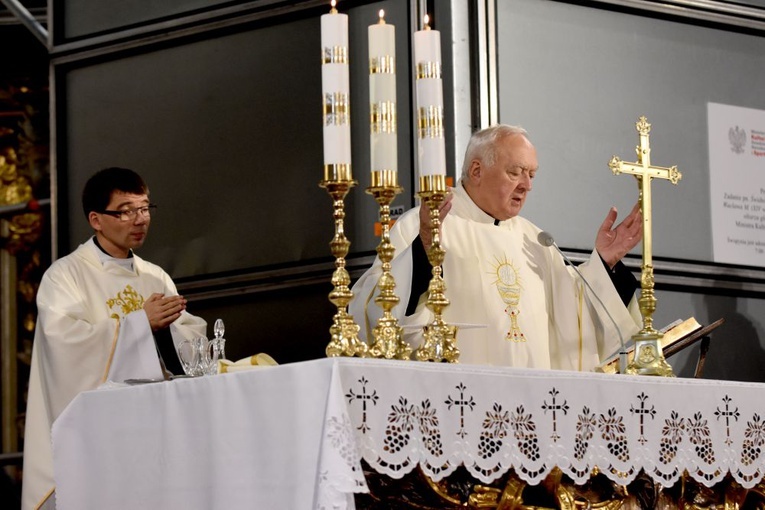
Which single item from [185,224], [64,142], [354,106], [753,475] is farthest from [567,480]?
[64,142]

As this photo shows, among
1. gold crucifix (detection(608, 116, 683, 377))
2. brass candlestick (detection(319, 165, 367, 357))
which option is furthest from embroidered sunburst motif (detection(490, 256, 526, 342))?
brass candlestick (detection(319, 165, 367, 357))

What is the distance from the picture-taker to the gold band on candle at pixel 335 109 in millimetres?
3836

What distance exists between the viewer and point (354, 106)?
662 centimetres

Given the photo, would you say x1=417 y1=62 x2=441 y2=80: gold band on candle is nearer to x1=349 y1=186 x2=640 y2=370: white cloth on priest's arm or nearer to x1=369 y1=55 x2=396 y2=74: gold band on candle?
x1=369 y1=55 x2=396 y2=74: gold band on candle

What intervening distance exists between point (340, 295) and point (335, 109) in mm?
521

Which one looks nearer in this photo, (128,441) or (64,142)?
(128,441)

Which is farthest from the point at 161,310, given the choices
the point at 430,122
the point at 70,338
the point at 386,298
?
the point at 430,122

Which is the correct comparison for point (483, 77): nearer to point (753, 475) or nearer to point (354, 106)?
point (354, 106)

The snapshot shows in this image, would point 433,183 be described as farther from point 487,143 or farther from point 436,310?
point 487,143

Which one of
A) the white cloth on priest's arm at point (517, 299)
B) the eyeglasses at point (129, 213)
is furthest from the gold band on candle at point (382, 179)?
the eyeglasses at point (129, 213)

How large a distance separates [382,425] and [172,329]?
2.77 metres

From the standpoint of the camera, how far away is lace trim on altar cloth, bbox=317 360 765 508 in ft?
11.2

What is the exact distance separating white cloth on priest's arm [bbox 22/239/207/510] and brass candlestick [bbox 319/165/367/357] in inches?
65.3

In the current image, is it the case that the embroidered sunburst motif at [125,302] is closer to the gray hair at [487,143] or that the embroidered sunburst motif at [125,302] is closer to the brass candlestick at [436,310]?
the gray hair at [487,143]
